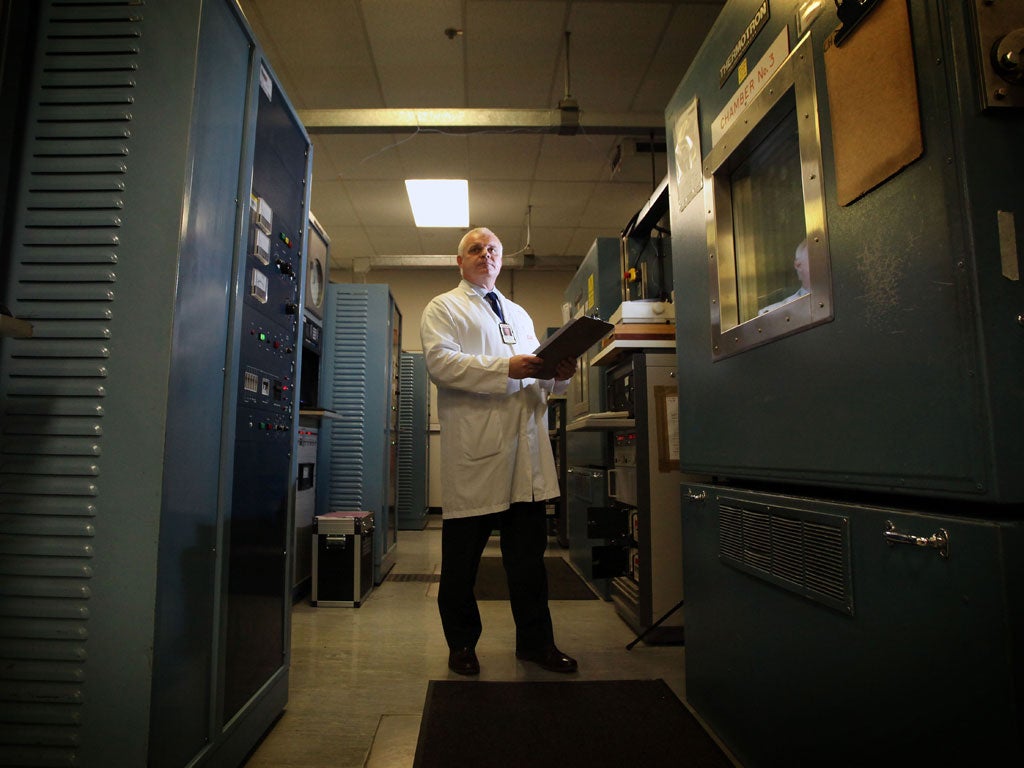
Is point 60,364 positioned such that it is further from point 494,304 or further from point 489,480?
point 494,304

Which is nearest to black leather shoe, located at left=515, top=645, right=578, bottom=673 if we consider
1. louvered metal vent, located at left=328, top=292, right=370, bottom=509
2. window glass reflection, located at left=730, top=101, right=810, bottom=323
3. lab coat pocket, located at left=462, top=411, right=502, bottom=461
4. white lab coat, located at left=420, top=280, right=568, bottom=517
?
white lab coat, located at left=420, top=280, right=568, bottom=517

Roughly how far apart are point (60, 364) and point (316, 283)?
2099 millimetres

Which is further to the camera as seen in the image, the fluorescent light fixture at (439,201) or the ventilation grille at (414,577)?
the fluorescent light fixture at (439,201)

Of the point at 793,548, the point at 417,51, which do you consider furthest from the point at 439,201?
the point at 793,548

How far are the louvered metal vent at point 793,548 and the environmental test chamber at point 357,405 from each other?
2254mm

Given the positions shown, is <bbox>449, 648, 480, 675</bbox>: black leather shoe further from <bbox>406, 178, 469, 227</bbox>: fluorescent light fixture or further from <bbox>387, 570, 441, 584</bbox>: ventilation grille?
<bbox>406, 178, 469, 227</bbox>: fluorescent light fixture

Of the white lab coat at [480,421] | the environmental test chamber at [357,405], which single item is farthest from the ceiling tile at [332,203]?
the white lab coat at [480,421]

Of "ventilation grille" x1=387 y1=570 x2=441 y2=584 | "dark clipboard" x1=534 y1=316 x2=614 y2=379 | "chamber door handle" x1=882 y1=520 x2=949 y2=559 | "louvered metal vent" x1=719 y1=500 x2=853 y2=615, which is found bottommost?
"ventilation grille" x1=387 y1=570 x2=441 y2=584

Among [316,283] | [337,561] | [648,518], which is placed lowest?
[337,561]

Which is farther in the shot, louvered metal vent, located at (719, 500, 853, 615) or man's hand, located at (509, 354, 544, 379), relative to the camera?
man's hand, located at (509, 354, 544, 379)

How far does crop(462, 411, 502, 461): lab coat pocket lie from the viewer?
1.87 m

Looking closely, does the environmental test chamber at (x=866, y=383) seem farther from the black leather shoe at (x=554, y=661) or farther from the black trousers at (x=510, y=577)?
the black trousers at (x=510, y=577)

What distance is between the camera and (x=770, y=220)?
50.5 inches

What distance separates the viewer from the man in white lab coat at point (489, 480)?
183cm
